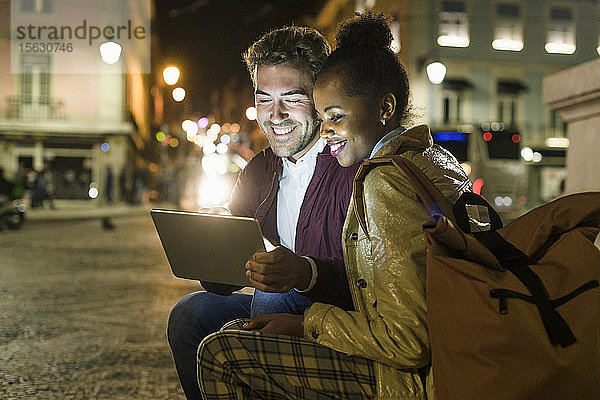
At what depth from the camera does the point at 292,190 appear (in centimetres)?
295

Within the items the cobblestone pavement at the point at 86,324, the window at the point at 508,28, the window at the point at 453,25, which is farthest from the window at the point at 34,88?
the cobblestone pavement at the point at 86,324

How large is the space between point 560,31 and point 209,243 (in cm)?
3820

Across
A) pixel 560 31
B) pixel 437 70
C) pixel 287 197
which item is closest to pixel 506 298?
pixel 287 197

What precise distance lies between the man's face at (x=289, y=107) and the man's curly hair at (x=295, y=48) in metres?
→ 0.03

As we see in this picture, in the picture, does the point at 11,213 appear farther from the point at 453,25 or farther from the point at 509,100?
the point at 509,100

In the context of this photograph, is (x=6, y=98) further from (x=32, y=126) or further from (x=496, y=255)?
(x=496, y=255)

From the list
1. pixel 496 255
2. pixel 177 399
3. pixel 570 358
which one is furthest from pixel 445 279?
pixel 177 399

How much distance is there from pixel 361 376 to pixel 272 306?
71 cm

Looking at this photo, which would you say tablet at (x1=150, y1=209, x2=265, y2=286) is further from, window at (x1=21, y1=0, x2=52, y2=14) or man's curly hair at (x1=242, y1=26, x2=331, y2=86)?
window at (x1=21, y1=0, x2=52, y2=14)

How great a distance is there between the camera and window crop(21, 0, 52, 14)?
35062 millimetres

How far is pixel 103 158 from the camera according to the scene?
3772 cm

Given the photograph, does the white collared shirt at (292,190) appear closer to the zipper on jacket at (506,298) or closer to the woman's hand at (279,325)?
the woman's hand at (279,325)

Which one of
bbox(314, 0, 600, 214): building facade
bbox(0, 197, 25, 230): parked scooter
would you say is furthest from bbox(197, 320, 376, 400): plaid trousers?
bbox(314, 0, 600, 214): building facade

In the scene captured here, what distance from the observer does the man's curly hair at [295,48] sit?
296 centimetres
